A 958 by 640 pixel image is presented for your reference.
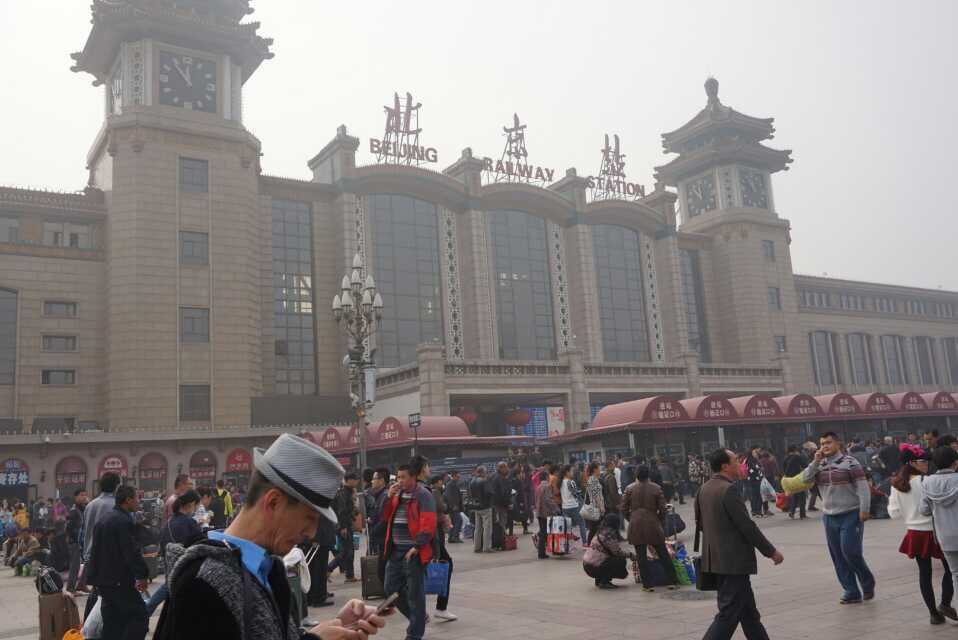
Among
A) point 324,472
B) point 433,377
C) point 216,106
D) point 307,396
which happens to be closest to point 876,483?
point 433,377

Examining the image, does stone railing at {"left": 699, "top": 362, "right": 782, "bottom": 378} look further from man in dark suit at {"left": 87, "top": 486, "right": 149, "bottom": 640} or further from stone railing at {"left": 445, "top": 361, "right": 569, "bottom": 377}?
man in dark suit at {"left": 87, "top": 486, "right": 149, "bottom": 640}

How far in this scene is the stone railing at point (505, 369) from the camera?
126 feet

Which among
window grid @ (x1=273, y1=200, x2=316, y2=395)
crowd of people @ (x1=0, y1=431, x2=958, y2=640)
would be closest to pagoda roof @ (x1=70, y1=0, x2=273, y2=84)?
window grid @ (x1=273, y1=200, x2=316, y2=395)

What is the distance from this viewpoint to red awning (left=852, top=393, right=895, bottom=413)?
36.0m

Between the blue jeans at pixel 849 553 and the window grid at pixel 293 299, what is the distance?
3676 cm

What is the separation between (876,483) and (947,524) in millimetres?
16896

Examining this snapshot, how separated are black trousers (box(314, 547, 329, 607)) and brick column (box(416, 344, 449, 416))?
24.8 meters

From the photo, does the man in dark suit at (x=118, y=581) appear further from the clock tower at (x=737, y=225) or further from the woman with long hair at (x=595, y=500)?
the clock tower at (x=737, y=225)

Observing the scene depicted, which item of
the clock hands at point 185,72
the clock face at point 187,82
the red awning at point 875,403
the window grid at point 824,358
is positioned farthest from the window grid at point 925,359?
the clock hands at point 185,72

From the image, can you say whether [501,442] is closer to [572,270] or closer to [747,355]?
[572,270]

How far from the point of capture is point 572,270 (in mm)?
53219

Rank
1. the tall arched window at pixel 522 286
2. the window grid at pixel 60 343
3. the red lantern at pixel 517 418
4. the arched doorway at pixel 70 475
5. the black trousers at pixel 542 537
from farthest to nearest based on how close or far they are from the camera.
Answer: the tall arched window at pixel 522 286 → the red lantern at pixel 517 418 → the window grid at pixel 60 343 → the arched doorway at pixel 70 475 → the black trousers at pixel 542 537

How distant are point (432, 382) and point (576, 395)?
8065 mm

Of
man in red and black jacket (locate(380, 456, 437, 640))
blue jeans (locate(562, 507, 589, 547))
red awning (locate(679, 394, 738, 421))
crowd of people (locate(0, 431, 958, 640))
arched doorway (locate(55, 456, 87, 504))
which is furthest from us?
arched doorway (locate(55, 456, 87, 504))
